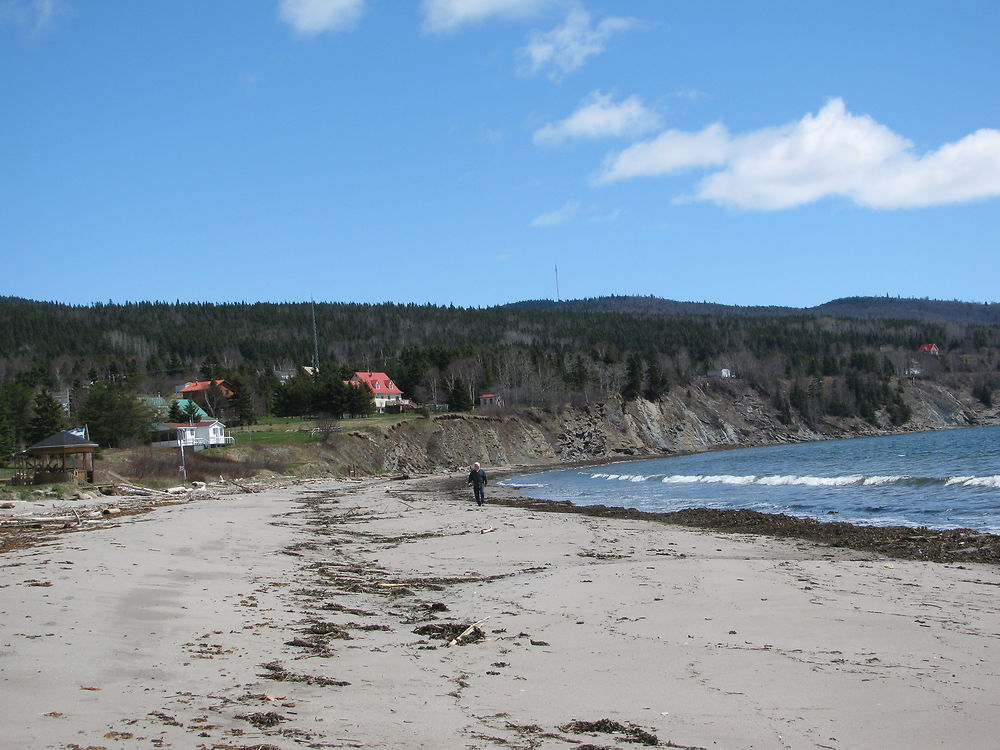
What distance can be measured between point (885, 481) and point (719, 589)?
22.1 m

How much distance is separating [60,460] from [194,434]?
97.4 ft

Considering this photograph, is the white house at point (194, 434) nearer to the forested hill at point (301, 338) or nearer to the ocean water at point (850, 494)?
the ocean water at point (850, 494)

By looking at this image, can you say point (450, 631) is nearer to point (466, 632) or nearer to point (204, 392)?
point (466, 632)

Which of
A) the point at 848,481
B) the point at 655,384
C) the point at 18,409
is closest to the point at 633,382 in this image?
the point at 655,384

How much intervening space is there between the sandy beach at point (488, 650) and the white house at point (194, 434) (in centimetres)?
5160

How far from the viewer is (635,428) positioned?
4279 inches

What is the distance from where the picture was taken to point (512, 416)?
96.4m

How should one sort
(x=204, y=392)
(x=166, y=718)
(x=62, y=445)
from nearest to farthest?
(x=166, y=718), (x=62, y=445), (x=204, y=392)

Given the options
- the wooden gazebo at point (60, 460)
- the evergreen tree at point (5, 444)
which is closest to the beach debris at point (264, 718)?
the wooden gazebo at point (60, 460)

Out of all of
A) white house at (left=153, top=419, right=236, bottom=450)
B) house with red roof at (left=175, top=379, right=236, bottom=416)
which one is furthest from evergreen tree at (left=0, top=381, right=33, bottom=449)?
house with red roof at (left=175, top=379, right=236, bottom=416)

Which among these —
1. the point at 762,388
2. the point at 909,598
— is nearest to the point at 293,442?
the point at 909,598

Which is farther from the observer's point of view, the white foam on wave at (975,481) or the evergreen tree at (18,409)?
the evergreen tree at (18,409)

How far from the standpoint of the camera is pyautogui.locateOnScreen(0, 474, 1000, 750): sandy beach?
17.5ft

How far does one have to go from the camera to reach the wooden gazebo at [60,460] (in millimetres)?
34000
